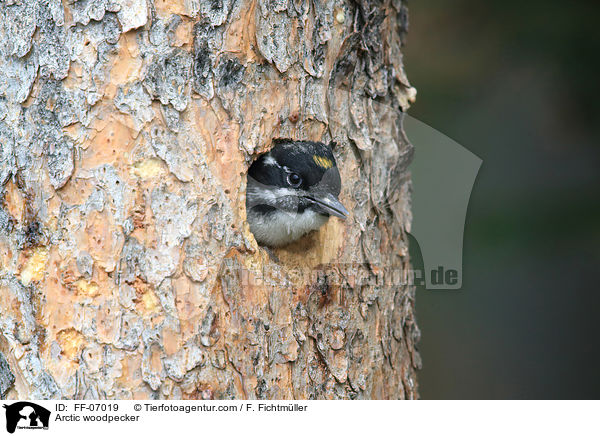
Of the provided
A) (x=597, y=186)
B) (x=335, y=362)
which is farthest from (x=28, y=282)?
(x=597, y=186)

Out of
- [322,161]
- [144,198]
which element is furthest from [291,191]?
[144,198]

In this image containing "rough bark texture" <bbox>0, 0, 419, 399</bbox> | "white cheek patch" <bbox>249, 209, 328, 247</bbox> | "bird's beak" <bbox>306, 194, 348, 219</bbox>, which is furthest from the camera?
"white cheek patch" <bbox>249, 209, 328, 247</bbox>

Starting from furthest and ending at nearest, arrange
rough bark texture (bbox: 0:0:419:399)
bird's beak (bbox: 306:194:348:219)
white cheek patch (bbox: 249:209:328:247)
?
1. white cheek patch (bbox: 249:209:328:247)
2. bird's beak (bbox: 306:194:348:219)
3. rough bark texture (bbox: 0:0:419:399)

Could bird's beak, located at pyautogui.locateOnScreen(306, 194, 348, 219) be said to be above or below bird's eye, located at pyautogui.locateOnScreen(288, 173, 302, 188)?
below

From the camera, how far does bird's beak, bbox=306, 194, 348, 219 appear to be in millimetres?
2869

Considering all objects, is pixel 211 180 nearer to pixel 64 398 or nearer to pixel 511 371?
pixel 64 398

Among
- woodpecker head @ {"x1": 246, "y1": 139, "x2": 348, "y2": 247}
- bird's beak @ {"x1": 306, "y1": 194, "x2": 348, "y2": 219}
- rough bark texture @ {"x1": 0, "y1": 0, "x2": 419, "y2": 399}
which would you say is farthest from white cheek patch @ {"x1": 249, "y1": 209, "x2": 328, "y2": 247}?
rough bark texture @ {"x1": 0, "y1": 0, "x2": 419, "y2": 399}

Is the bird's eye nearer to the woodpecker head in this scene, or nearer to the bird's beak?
the woodpecker head

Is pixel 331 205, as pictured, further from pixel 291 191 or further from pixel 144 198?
pixel 144 198

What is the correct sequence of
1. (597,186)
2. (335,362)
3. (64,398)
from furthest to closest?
1. (597,186)
2. (335,362)
3. (64,398)

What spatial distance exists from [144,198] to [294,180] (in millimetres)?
826

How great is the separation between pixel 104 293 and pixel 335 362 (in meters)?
0.94

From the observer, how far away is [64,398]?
239 cm

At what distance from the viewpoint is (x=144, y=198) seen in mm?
2422
